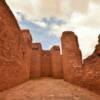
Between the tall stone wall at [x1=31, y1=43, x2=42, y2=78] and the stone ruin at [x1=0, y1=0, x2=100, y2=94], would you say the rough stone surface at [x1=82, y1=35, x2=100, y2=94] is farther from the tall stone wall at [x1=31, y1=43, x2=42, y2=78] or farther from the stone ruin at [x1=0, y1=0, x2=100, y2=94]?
the tall stone wall at [x1=31, y1=43, x2=42, y2=78]

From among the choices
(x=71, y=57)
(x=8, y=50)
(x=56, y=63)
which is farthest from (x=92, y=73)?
(x=56, y=63)

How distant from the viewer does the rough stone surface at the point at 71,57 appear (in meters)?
9.84

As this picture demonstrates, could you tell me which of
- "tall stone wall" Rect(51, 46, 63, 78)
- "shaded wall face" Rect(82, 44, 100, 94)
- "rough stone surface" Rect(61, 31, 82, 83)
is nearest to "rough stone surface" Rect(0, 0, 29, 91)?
"rough stone surface" Rect(61, 31, 82, 83)

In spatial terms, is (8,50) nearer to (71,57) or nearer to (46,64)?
(71,57)

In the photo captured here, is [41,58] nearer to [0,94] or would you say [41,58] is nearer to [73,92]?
[73,92]

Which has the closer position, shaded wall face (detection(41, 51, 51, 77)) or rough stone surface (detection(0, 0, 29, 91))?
rough stone surface (detection(0, 0, 29, 91))

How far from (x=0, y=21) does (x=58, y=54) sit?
8.76m

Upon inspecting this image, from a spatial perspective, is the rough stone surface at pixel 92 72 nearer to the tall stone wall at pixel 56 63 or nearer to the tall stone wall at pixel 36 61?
the tall stone wall at pixel 56 63

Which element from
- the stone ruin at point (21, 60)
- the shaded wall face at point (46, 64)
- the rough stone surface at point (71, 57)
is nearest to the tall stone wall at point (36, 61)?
the stone ruin at point (21, 60)

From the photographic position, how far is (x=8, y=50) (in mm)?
7547

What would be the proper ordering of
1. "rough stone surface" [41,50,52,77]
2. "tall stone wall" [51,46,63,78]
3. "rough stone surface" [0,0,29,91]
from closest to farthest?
"rough stone surface" [0,0,29,91] → "tall stone wall" [51,46,63,78] → "rough stone surface" [41,50,52,77]

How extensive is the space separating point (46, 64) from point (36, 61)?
4.85ft

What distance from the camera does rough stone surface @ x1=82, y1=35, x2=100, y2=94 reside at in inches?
315

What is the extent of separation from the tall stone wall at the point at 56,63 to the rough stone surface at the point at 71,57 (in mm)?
2930
